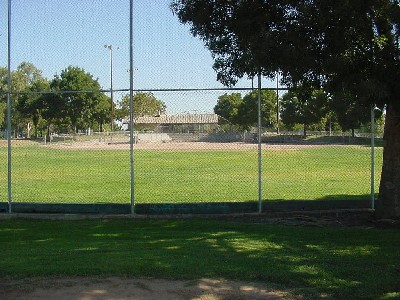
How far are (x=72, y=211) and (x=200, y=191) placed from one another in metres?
5.51

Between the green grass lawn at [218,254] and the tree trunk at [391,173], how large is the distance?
3.55ft

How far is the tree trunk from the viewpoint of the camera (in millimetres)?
9711

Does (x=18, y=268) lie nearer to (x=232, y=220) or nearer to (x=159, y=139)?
(x=232, y=220)

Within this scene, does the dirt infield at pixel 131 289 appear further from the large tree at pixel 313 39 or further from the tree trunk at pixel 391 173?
the tree trunk at pixel 391 173

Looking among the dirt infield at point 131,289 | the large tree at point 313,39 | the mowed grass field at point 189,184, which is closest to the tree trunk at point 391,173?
the large tree at point 313,39

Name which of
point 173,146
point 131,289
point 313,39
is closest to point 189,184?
point 173,146

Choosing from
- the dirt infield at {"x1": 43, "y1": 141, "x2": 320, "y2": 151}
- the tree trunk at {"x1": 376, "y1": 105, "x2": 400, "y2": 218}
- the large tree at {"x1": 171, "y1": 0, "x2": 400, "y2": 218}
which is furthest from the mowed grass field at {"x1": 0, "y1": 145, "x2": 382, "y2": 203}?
the large tree at {"x1": 171, "y1": 0, "x2": 400, "y2": 218}

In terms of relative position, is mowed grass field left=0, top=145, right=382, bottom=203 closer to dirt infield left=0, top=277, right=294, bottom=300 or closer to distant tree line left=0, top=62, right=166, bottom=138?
distant tree line left=0, top=62, right=166, bottom=138

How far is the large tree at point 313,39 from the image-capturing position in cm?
740

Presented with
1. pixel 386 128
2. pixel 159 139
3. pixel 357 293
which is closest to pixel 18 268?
pixel 357 293

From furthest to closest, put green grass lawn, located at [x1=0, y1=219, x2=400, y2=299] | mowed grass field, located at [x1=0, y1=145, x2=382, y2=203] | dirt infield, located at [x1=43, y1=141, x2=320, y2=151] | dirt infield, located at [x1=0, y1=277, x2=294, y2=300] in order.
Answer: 1. mowed grass field, located at [x1=0, y1=145, x2=382, y2=203]
2. dirt infield, located at [x1=43, y1=141, x2=320, y2=151]
3. green grass lawn, located at [x1=0, y1=219, x2=400, y2=299]
4. dirt infield, located at [x1=0, y1=277, x2=294, y2=300]

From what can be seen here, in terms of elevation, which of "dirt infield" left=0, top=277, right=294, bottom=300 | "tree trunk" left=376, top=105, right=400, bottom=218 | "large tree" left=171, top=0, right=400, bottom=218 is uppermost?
"large tree" left=171, top=0, right=400, bottom=218

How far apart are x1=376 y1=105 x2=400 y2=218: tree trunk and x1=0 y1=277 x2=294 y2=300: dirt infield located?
5.12 m

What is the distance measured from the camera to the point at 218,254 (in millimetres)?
7031
